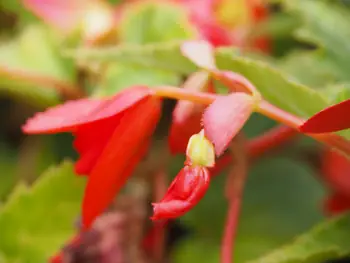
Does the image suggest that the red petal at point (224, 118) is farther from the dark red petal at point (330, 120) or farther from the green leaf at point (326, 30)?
the green leaf at point (326, 30)

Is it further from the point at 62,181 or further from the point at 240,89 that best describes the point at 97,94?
the point at 240,89

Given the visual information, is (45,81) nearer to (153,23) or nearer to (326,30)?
(153,23)

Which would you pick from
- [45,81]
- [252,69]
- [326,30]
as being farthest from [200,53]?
[45,81]

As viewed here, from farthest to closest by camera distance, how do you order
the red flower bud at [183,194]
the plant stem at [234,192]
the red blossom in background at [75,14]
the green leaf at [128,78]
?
1. the red blossom in background at [75,14]
2. the green leaf at [128,78]
3. the plant stem at [234,192]
4. the red flower bud at [183,194]

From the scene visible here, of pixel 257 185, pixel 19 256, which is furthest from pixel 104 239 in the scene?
pixel 257 185

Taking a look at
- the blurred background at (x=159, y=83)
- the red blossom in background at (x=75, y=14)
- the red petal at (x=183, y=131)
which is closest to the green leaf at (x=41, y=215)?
the blurred background at (x=159, y=83)

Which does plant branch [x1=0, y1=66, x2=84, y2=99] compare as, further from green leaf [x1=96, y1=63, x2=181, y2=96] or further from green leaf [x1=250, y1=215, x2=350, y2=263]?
green leaf [x1=250, y1=215, x2=350, y2=263]

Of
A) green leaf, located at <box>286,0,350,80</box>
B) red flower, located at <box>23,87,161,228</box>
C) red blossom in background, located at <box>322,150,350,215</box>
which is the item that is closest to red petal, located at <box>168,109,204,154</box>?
red flower, located at <box>23,87,161,228</box>
